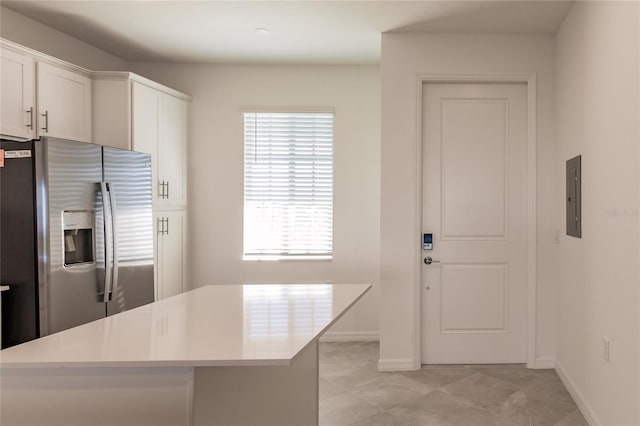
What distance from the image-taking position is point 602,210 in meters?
2.62

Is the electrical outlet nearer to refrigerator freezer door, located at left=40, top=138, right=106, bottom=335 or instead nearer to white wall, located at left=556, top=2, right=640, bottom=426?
white wall, located at left=556, top=2, right=640, bottom=426

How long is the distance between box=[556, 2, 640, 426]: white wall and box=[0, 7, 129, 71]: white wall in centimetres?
388

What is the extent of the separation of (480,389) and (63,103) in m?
3.63

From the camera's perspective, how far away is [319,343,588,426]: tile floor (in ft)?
9.22

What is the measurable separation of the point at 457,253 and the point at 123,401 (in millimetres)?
2908

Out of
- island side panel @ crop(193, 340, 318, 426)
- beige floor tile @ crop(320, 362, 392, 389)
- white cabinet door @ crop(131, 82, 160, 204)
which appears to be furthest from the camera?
white cabinet door @ crop(131, 82, 160, 204)

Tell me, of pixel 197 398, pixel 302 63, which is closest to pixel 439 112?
pixel 302 63

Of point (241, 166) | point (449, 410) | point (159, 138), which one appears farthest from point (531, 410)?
point (159, 138)

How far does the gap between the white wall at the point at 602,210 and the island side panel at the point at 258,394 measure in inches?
61.2

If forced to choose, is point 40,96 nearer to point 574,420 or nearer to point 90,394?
point 90,394

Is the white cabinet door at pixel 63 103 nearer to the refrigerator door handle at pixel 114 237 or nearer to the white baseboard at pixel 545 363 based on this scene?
the refrigerator door handle at pixel 114 237

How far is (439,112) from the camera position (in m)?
3.78

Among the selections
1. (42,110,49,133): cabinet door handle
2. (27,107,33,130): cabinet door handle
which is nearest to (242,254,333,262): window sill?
(42,110,49,133): cabinet door handle

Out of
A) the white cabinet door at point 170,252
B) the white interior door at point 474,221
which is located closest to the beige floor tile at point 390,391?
the white interior door at point 474,221
